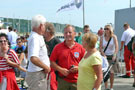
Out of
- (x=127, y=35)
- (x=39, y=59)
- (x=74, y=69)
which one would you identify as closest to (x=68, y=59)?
(x=74, y=69)

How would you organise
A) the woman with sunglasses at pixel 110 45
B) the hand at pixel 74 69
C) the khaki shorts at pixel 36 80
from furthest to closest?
the woman with sunglasses at pixel 110 45 → the hand at pixel 74 69 → the khaki shorts at pixel 36 80

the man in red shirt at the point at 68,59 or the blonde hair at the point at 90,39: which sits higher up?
the blonde hair at the point at 90,39

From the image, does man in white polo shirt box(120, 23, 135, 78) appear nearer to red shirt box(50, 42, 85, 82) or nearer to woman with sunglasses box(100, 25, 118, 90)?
woman with sunglasses box(100, 25, 118, 90)

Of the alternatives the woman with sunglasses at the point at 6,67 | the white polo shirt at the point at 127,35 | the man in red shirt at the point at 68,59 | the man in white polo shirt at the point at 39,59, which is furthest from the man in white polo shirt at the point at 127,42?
the man in white polo shirt at the point at 39,59

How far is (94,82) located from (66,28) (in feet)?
3.74

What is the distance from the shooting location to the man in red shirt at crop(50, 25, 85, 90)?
461cm

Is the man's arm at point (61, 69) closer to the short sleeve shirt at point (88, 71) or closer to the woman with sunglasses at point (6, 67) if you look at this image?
the short sleeve shirt at point (88, 71)

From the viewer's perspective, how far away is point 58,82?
4895mm

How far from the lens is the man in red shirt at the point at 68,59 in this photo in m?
4.61

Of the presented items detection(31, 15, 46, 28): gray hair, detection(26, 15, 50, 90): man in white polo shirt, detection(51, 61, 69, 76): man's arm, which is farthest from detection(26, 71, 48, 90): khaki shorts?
detection(31, 15, 46, 28): gray hair

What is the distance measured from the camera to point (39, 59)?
4012 millimetres

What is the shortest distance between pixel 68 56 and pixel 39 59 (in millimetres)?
727

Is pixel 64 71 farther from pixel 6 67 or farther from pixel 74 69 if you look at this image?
pixel 6 67

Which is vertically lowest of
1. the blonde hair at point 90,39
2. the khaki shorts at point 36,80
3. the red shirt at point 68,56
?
the khaki shorts at point 36,80
